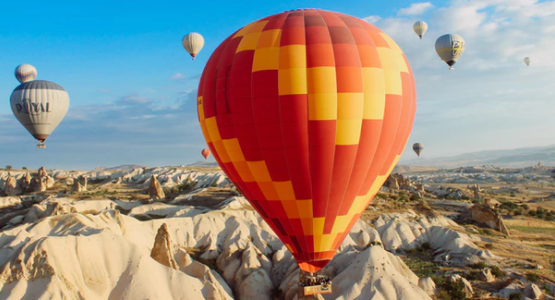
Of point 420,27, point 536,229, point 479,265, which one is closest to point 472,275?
point 479,265

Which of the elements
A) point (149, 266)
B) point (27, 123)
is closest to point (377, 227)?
point (149, 266)

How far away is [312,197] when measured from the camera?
15.5 meters

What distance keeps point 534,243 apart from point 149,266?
118 ft

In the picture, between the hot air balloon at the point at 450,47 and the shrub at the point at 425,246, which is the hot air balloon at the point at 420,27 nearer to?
the hot air balloon at the point at 450,47

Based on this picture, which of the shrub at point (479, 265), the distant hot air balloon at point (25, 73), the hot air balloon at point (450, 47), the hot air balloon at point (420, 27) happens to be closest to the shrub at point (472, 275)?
the shrub at point (479, 265)

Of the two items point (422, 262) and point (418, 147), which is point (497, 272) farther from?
point (418, 147)

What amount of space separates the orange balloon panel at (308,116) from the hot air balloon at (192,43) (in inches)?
1108

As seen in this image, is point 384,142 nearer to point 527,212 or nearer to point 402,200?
point 402,200

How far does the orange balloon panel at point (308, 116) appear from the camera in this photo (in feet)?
48.8

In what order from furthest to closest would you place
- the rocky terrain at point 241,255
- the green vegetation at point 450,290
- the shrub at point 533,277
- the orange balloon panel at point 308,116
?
the shrub at point 533,277
the green vegetation at point 450,290
the rocky terrain at point 241,255
the orange balloon panel at point 308,116

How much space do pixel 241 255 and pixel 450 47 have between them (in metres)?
27.3

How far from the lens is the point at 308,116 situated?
1473 centimetres

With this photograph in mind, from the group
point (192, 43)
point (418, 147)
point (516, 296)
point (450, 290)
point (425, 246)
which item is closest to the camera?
point (516, 296)

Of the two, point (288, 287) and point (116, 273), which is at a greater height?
point (116, 273)
